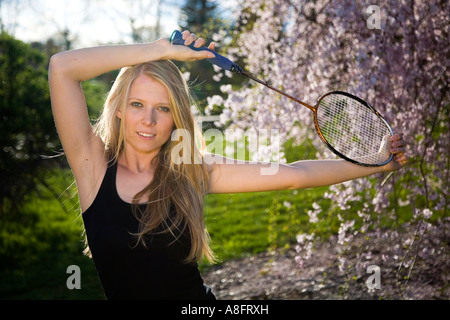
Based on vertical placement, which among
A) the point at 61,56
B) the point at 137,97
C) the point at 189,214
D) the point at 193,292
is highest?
the point at 61,56

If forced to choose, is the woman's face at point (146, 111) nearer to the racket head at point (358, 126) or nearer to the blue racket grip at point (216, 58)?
the blue racket grip at point (216, 58)

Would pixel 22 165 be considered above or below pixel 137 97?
below

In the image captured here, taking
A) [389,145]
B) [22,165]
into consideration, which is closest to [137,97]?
[389,145]

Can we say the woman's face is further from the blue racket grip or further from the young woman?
the blue racket grip

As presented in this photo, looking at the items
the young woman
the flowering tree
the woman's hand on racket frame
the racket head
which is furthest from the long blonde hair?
the flowering tree

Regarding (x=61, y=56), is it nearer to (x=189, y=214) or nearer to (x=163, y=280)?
(x=189, y=214)

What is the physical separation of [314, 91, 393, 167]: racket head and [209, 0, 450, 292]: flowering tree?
0.71 meters

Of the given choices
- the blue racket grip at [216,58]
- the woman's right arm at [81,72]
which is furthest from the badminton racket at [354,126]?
the woman's right arm at [81,72]

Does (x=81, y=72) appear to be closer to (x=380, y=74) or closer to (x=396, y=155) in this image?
(x=396, y=155)

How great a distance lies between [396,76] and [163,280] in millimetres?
2572

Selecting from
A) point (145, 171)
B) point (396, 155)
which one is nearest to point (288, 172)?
point (396, 155)

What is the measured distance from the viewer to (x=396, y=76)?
395cm

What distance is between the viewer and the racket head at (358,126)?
2.52 m

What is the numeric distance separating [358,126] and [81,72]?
1.69 metres
